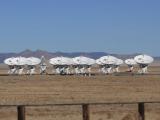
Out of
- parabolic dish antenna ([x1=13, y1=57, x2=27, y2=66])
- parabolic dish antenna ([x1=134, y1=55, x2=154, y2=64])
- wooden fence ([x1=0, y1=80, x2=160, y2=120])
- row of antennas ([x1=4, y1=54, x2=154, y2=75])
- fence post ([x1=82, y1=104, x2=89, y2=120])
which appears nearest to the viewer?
fence post ([x1=82, y1=104, x2=89, y2=120])

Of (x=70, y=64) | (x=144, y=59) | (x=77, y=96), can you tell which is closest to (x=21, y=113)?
(x=77, y=96)

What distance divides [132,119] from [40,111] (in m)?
12.4

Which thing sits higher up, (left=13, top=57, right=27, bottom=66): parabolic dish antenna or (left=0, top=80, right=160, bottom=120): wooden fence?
(left=13, top=57, right=27, bottom=66): parabolic dish antenna

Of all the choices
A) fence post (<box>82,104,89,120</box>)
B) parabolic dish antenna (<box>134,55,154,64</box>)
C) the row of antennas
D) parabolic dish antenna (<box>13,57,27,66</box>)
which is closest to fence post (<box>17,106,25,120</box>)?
fence post (<box>82,104,89,120</box>)

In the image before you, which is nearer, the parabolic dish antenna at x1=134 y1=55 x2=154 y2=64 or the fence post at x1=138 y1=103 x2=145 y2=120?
the fence post at x1=138 y1=103 x2=145 y2=120

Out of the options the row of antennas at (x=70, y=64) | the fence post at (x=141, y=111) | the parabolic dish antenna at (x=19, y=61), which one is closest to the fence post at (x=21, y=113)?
the fence post at (x=141, y=111)

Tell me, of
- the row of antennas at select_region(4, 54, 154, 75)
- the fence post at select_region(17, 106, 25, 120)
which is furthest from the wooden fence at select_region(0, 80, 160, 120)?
the row of antennas at select_region(4, 54, 154, 75)

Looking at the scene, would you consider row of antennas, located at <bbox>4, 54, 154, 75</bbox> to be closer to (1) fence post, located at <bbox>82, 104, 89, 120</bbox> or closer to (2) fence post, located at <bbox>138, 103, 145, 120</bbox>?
(2) fence post, located at <bbox>138, 103, 145, 120</bbox>

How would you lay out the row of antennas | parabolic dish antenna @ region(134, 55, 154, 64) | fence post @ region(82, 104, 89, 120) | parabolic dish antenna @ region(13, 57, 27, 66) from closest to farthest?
fence post @ region(82, 104, 89, 120) → the row of antennas → parabolic dish antenna @ region(13, 57, 27, 66) → parabolic dish antenna @ region(134, 55, 154, 64)

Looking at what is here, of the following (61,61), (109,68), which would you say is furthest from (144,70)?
(61,61)

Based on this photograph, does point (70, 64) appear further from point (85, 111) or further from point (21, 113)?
point (21, 113)

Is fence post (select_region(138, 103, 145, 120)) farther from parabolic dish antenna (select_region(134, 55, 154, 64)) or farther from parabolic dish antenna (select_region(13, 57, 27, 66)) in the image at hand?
parabolic dish antenna (select_region(134, 55, 154, 64))

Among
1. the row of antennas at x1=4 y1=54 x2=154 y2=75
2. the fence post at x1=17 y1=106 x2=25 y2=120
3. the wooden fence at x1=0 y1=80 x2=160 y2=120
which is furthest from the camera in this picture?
the row of antennas at x1=4 y1=54 x2=154 y2=75

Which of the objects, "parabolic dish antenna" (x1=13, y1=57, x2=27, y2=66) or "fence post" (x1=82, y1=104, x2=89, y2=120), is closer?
"fence post" (x1=82, y1=104, x2=89, y2=120)
